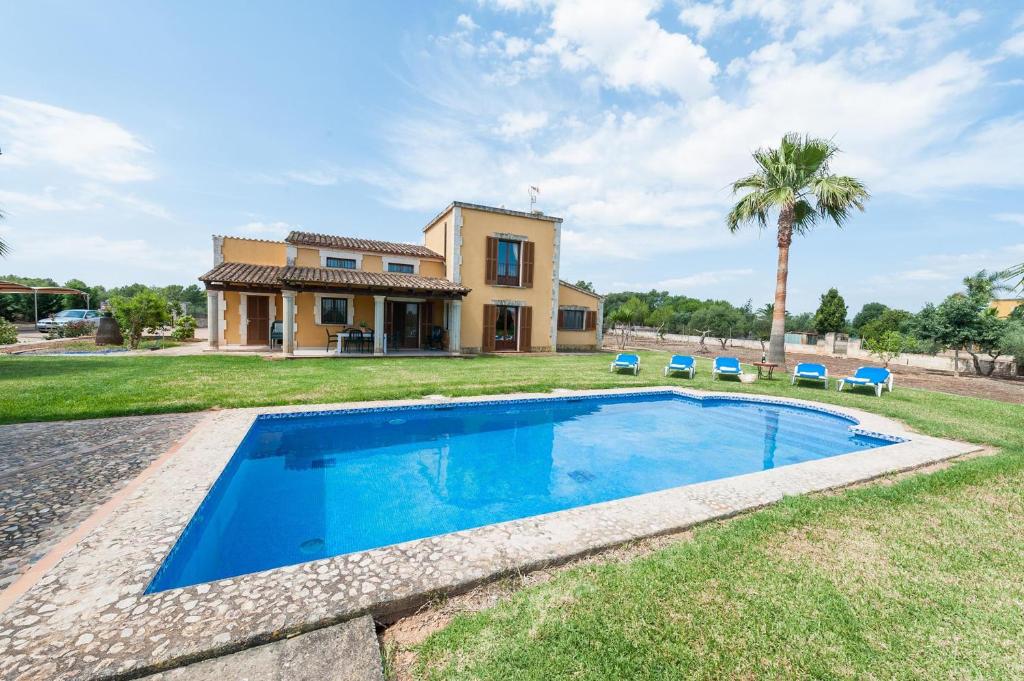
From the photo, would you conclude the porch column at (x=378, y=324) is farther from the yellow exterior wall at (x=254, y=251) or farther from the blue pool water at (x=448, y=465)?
the blue pool water at (x=448, y=465)

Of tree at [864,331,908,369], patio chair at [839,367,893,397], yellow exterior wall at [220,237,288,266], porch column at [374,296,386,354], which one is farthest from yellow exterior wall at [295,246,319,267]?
tree at [864,331,908,369]

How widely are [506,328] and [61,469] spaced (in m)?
16.8

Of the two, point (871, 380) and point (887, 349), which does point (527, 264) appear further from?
point (887, 349)

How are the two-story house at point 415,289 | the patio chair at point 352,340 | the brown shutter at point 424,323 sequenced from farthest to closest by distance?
1. the brown shutter at point 424,323
2. the two-story house at point 415,289
3. the patio chair at point 352,340

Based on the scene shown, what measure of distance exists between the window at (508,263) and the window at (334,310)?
296 inches

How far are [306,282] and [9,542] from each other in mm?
12534

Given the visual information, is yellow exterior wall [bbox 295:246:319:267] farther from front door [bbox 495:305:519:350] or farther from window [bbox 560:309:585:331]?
window [bbox 560:309:585:331]

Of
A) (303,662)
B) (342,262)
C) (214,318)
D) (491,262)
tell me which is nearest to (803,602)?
(303,662)

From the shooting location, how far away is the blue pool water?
4.12 metres

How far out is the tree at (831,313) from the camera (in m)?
49.5

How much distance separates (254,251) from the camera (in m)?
18.9

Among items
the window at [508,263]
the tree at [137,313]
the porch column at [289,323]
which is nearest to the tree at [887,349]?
the window at [508,263]

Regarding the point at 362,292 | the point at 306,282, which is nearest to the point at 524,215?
the point at 362,292

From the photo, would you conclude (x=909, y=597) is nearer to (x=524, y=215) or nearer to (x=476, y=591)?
(x=476, y=591)
